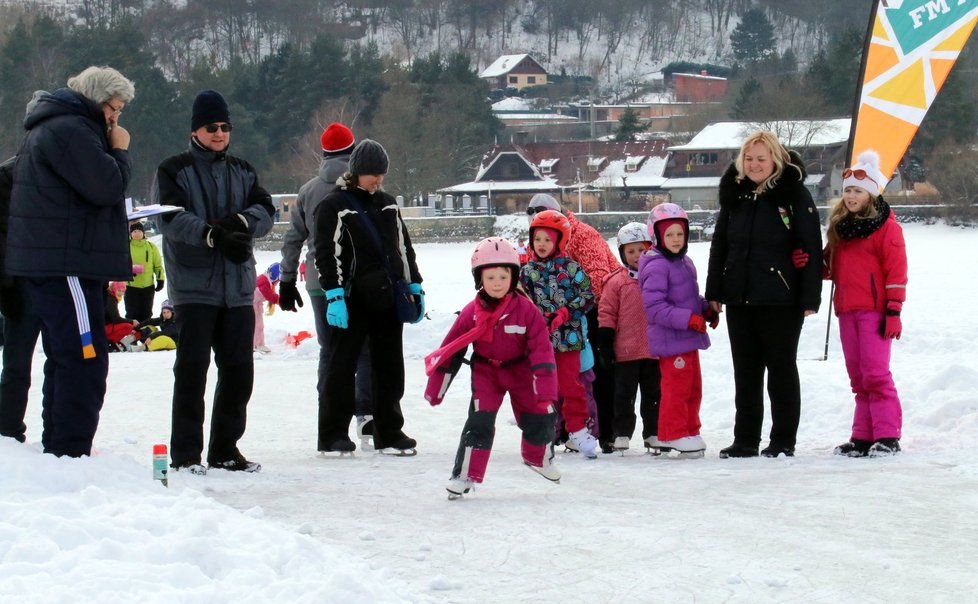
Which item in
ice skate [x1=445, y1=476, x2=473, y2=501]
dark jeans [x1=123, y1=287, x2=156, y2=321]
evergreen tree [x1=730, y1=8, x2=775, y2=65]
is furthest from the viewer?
evergreen tree [x1=730, y1=8, x2=775, y2=65]

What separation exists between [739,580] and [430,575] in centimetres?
104

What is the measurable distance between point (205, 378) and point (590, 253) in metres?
2.50

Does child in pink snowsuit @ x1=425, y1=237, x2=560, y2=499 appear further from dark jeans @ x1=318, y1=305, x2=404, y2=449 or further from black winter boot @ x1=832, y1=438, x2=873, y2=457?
black winter boot @ x1=832, y1=438, x2=873, y2=457

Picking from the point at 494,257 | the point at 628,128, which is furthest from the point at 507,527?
the point at 628,128

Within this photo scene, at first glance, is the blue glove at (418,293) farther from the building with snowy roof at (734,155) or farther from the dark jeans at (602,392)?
the building with snowy roof at (734,155)

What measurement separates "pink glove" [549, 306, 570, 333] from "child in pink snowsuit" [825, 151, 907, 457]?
4.98 ft

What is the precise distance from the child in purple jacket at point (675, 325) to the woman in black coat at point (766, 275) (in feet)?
0.51

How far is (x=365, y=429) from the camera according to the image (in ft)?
26.1

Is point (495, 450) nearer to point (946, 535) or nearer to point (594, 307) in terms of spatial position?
point (594, 307)

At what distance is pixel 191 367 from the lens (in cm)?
666

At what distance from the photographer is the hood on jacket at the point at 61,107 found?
19.2 feet

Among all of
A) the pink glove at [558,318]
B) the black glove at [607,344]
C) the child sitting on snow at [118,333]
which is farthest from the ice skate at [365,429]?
the child sitting on snow at [118,333]

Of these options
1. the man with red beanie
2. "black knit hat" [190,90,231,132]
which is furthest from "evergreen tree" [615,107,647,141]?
"black knit hat" [190,90,231,132]

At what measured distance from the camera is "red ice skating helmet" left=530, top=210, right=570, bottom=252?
750cm
